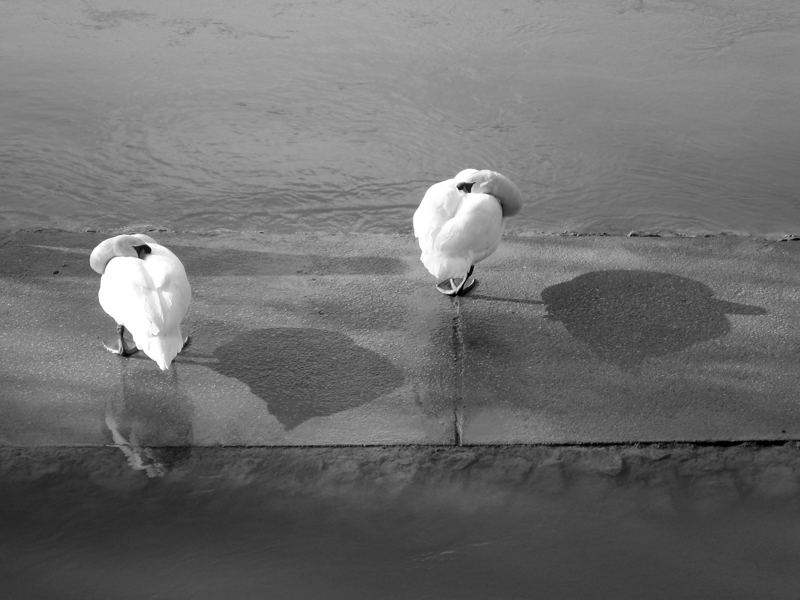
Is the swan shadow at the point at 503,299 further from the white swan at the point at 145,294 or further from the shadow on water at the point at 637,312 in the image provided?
the white swan at the point at 145,294

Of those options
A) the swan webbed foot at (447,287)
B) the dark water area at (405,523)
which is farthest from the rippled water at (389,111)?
the dark water area at (405,523)

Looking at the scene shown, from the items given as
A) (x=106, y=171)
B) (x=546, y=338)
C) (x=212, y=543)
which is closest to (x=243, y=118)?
(x=106, y=171)

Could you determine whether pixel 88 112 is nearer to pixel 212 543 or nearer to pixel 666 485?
pixel 212 543

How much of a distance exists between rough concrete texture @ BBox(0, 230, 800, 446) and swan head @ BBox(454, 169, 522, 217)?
1.14 ft

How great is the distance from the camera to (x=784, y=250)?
5.53 m

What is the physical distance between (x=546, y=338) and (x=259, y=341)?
142 centimetres

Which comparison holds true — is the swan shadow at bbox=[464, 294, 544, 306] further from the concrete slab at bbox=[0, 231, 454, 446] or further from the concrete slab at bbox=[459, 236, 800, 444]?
the concrete slab at bbox=[0, 231, 454, 446]

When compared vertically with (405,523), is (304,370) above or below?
above

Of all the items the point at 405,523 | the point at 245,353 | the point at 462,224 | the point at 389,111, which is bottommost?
the point at 405,523

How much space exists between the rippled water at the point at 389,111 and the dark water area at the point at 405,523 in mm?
2511

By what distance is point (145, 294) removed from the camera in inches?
167

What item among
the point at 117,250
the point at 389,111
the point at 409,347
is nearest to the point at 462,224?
the point at 409,347

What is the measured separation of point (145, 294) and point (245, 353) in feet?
1.90

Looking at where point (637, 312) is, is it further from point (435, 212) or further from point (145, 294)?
point (145, 294)
